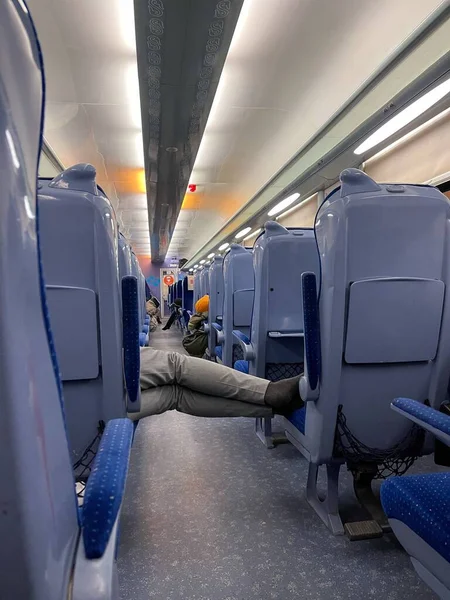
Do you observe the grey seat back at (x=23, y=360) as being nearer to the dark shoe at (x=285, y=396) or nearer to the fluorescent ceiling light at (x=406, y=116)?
the dark shoe at (x=285, y=396)

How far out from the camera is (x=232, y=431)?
326 cm

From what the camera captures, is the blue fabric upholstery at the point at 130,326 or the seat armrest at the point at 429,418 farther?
the blue fabric upholstery at the point at 130,326

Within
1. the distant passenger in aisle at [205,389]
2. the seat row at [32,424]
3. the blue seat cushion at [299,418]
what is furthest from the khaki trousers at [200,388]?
the seat row at [32,424]

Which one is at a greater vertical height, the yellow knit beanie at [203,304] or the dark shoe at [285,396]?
the yellow knit beanie at [203,304]

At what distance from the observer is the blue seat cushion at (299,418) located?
1.95 metres

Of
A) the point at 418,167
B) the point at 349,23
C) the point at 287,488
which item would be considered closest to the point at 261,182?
the point at 418,167

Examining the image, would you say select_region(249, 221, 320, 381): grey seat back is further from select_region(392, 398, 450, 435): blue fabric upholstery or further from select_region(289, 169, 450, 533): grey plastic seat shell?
select_region(392, 398, 450, 435): blue fabric upholstery

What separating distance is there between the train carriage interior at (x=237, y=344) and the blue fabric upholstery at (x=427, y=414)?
11mm

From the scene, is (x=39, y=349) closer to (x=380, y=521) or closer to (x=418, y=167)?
(x=380, y=521)

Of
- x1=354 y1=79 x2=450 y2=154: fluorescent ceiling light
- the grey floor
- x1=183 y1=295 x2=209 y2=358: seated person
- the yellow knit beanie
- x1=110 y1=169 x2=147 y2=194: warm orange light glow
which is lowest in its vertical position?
the grey floor

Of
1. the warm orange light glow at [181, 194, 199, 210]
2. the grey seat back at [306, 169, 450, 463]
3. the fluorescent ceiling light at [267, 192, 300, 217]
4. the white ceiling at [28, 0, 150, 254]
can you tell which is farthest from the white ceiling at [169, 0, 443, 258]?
the warm orange light glow at [181, 194, 199, 210]

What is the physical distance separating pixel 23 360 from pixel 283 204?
6.90 metres

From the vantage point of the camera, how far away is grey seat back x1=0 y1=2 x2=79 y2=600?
378 millimetres

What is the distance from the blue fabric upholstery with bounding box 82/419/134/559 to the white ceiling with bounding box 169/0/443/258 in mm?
3197
